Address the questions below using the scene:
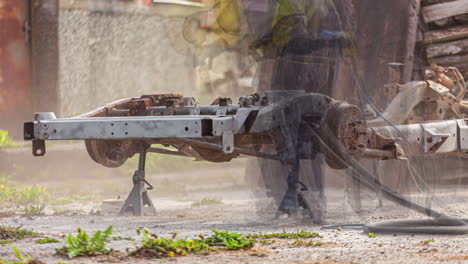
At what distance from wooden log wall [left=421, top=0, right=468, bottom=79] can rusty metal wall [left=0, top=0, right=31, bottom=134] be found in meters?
5.27

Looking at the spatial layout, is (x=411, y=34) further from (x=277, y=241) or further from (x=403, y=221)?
(x=277, y=241)

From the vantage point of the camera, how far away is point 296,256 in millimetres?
3402

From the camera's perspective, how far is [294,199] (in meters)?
4.85

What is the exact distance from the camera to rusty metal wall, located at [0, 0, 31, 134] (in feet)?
31.5

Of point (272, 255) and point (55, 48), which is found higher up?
point (55, 48)

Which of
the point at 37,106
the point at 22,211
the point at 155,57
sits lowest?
the point at 22,211

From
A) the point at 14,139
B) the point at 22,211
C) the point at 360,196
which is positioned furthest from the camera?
the point at 14,139

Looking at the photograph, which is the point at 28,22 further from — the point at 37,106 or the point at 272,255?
the point at 272,255

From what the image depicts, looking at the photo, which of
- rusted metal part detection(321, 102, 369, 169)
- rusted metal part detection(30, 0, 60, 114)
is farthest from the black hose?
rusted metal part detection(30, 0, 60, 114)

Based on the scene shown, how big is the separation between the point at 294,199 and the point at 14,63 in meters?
6.04

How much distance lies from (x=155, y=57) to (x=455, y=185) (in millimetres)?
5918

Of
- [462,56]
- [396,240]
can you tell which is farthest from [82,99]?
[396,240]

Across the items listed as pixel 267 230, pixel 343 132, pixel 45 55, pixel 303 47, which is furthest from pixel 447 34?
pixel 45 55

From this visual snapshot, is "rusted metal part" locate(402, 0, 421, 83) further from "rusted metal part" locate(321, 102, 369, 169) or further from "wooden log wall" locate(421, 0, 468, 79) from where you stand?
"rusted metal part" locate(321, 102, 369, 169)
